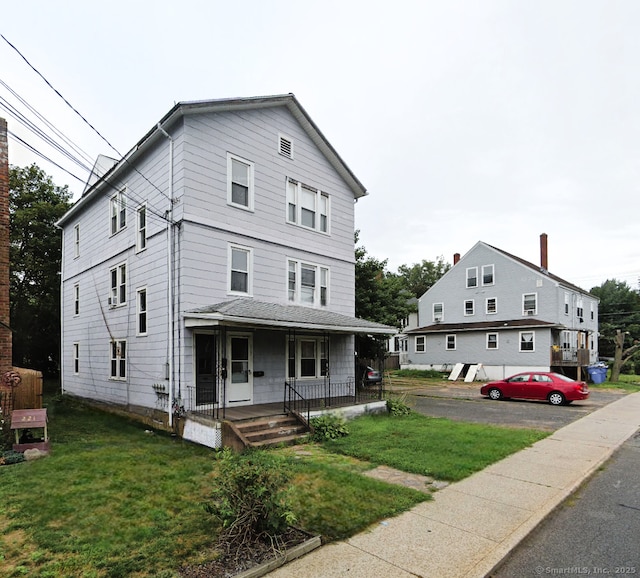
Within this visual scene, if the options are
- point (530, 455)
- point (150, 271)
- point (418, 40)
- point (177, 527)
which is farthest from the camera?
point (150, 271)

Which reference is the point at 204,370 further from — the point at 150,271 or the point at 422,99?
the point at 422,99

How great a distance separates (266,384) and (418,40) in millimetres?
10063

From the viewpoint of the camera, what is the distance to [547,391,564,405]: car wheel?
1661 centimetres

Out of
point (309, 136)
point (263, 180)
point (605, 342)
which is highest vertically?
point (309, 136)

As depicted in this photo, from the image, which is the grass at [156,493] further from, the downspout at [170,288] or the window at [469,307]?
the window at [469,307]

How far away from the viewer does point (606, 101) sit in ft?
40.4

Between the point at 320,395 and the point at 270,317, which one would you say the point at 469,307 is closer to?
the point at 320,395

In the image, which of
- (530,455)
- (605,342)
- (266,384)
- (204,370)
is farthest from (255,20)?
(605,342)

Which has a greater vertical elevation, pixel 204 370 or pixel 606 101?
pixel 606 101

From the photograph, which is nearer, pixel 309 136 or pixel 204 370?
pixel 204 370

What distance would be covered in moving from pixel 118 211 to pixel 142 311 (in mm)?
4000

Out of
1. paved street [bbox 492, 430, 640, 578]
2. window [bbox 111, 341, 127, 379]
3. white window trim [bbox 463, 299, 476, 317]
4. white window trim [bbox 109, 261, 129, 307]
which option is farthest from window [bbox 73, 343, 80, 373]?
white window trim [bbox 463, 299, 476, 317]

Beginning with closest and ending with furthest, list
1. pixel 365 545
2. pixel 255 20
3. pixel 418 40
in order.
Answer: pixel 365 545 → pixel 255 20 → pixel 418 40

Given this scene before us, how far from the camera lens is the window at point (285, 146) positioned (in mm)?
13477
